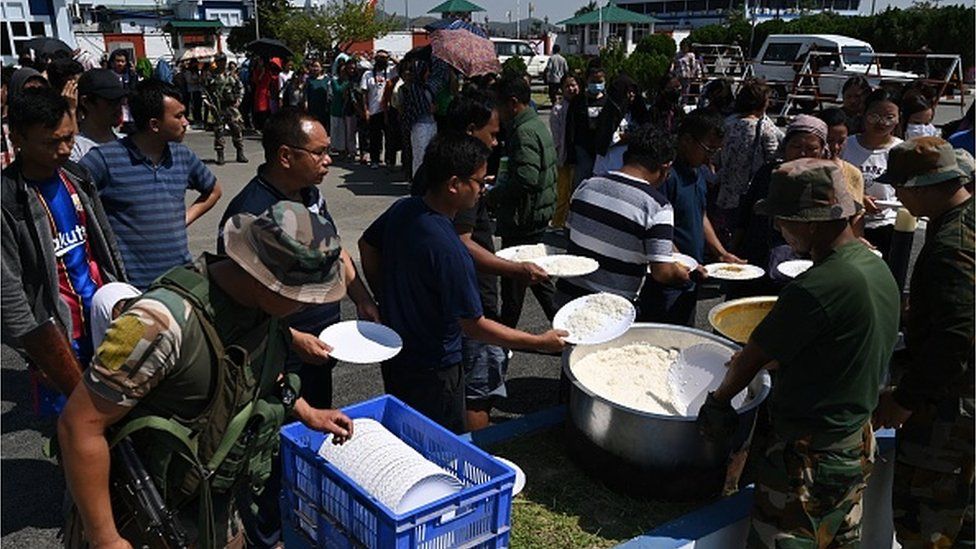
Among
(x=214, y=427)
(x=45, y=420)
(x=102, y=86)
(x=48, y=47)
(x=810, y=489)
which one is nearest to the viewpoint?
(x=214, y=427)

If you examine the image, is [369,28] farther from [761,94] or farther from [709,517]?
[709,517]

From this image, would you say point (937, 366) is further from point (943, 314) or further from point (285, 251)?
point (285, 251)

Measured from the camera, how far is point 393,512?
215 cm

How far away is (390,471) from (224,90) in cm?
1351

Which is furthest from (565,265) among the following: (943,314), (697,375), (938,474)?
(938,474)

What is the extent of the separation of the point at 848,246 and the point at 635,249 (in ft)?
4.82

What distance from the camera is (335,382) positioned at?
17.8 feet

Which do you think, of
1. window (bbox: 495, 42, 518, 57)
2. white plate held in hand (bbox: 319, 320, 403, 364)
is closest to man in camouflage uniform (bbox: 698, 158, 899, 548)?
white plate held in hand (bbox: 319, 320, 403, 364)

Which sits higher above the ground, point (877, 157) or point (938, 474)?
point (877, 157)

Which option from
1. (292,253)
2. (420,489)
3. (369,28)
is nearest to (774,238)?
(420,489)

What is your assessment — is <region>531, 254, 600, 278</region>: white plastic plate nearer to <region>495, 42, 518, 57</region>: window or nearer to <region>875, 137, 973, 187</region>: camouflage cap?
<region>875, 137, 973, 187</region>: camouflage cap

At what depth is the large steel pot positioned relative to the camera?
9.64ft

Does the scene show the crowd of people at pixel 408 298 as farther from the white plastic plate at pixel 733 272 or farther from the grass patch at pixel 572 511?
the grass patch at pixel 572 511

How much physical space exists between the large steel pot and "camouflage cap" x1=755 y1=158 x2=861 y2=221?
2.71 feet
